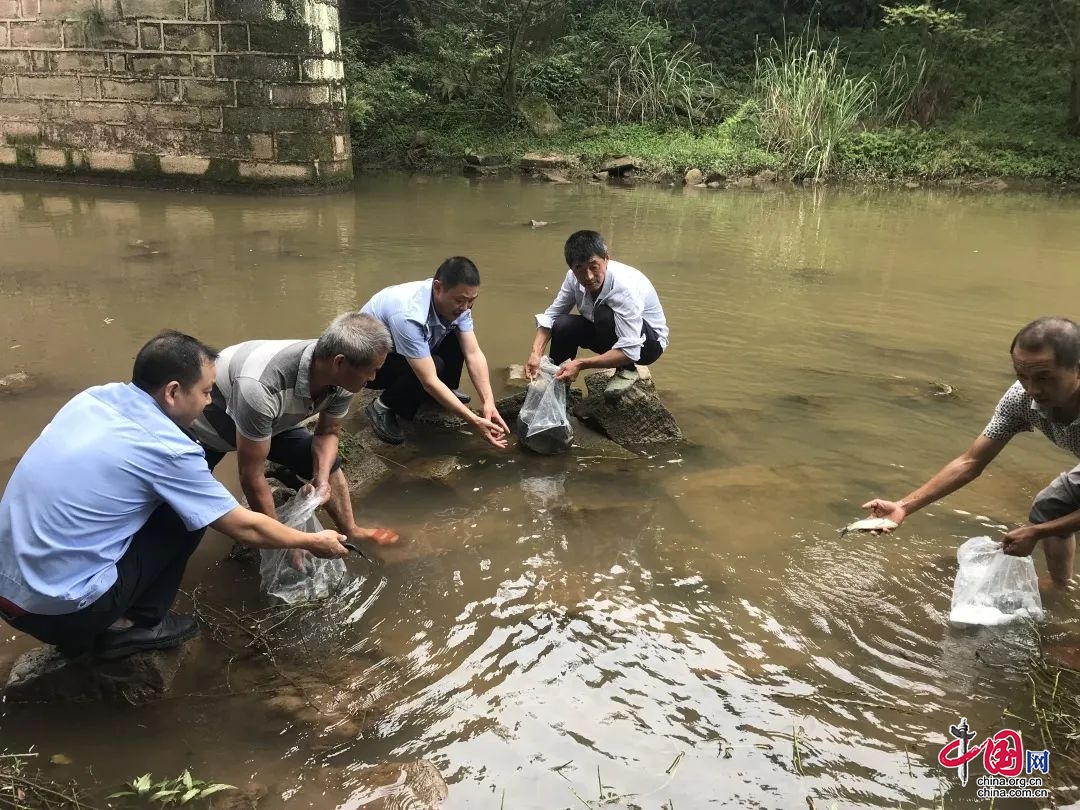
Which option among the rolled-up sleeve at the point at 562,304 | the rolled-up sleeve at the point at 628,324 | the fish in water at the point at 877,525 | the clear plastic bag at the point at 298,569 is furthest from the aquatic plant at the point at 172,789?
the rolled-up sleeve at the point at 562,304

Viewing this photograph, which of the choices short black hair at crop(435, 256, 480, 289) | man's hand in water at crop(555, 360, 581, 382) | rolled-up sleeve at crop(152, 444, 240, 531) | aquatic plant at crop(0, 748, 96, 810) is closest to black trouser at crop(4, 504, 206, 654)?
rolled-up sleeve at crop(152, 444, 240, 531)

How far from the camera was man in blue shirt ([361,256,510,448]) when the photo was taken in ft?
12.9

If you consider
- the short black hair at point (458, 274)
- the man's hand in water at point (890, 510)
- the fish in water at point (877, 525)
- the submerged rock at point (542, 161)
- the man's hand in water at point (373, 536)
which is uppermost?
the submerged rock at point (542, 161)

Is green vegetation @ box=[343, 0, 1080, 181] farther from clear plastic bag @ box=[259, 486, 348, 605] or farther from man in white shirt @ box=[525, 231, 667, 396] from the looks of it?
clear plastic bag @ box=[259, 486, 348, 605]

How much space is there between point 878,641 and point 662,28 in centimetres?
1669

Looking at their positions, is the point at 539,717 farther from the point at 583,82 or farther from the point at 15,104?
the point at 583,82

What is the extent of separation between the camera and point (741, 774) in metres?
2.31

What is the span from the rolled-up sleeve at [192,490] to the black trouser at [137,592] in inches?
7.4

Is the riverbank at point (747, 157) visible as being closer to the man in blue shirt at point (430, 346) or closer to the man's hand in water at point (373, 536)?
the man in blue shirt at point (430, 346)

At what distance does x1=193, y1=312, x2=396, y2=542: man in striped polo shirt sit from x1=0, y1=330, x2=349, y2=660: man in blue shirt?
47 centimetres

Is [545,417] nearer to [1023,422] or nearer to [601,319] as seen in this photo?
[601,319]

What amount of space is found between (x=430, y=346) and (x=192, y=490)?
2070mm

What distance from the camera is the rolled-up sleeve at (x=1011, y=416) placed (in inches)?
112

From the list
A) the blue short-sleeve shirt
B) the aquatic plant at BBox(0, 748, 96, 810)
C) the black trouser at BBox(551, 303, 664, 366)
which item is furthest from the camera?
the black trouser at BBox(551, 303, 664, 366)
